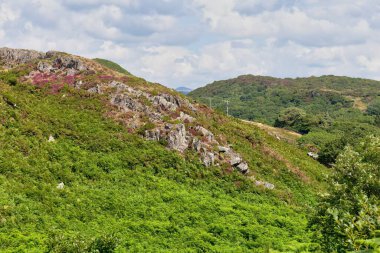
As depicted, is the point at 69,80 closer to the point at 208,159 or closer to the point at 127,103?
the point at 127,103

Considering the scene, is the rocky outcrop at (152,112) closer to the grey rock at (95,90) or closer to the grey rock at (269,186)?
the grey rock at (95,90)

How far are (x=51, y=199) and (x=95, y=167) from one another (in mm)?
8950

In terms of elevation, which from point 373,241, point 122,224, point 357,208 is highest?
point 373,241

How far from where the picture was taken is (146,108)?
55.3 meters

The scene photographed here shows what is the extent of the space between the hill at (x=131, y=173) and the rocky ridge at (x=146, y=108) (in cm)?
18

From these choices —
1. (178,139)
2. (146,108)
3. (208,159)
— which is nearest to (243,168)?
(208,159)

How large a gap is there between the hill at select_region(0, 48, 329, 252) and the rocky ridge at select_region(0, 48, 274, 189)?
0.58 feet

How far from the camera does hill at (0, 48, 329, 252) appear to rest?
30.4 m

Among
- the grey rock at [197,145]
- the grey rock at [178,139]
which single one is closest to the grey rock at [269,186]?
the grey rock at [197,145]

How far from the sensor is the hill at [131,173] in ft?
99.9

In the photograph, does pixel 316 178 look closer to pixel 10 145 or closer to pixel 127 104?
pixel 127 104

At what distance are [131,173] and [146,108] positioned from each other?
50.1 feet

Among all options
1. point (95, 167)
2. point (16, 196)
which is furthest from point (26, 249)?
point (95, 167)

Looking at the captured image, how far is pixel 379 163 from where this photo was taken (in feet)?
97.2
